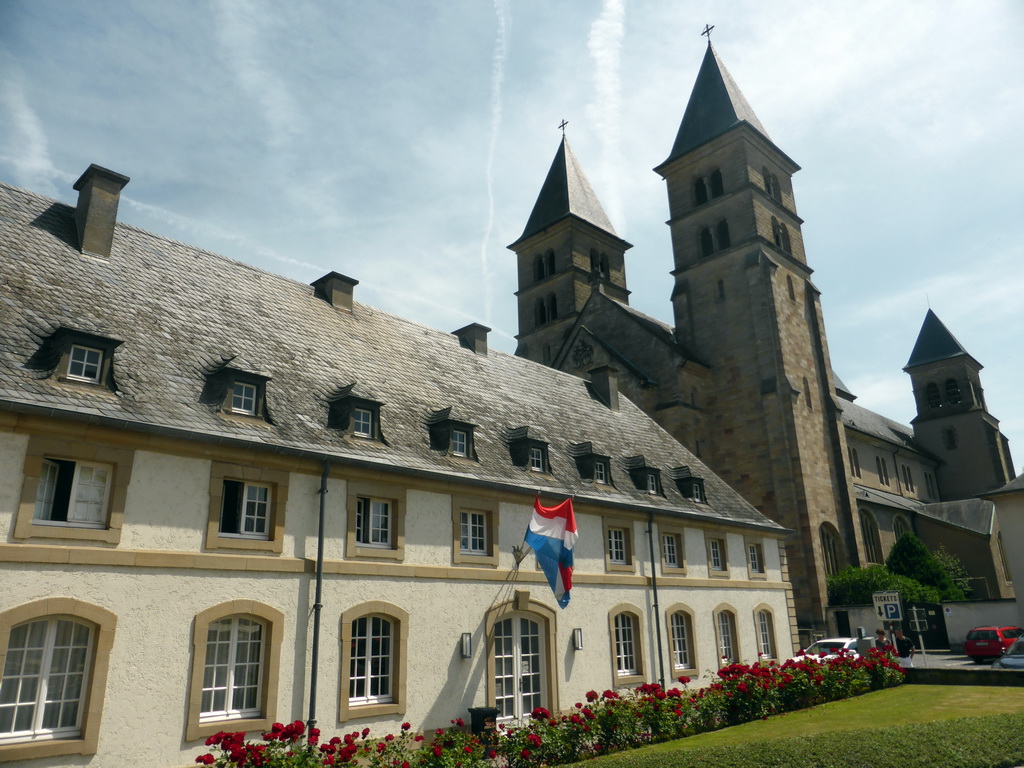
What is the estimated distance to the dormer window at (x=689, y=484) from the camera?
24953mm

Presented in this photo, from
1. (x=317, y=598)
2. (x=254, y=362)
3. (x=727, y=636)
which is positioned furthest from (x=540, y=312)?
(x=317, y=598)

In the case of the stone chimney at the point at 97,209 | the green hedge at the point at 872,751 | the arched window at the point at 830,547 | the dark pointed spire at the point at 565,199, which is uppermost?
the dark pointed spire at the point at 565,199

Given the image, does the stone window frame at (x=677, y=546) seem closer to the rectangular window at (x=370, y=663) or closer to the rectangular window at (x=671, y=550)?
the rectangular window at (x=671, y=550)

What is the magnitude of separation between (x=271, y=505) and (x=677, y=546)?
13.1m

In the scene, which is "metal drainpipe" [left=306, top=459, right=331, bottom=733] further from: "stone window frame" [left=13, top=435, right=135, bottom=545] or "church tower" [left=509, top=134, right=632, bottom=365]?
"church tower" [left=509, top=134, right=632, bottom=365]

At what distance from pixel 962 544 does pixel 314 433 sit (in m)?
45.6

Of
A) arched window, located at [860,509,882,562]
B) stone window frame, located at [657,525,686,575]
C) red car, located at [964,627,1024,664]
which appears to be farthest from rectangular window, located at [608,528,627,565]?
arched window, located at [860,509,882,562]

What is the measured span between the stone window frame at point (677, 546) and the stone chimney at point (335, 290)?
11085mm

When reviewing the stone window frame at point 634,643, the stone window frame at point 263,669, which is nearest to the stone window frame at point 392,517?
the stone window frame at point 263,669

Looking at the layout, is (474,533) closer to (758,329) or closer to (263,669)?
(263,669)

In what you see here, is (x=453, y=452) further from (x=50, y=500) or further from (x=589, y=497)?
(x=50, y=500)

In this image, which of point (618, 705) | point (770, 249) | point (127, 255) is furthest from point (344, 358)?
point (770, 249)

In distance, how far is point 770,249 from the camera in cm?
4175

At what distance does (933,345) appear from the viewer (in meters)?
73.1
